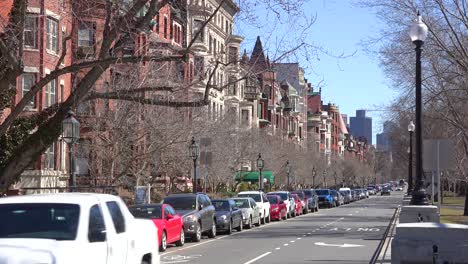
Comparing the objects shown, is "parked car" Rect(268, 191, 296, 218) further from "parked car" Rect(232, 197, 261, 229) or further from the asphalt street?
the asphalt street

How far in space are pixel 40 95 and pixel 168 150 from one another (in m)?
6.98

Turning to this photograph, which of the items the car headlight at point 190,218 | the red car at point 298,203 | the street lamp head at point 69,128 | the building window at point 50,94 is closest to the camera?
the street lamp head at point 69,128

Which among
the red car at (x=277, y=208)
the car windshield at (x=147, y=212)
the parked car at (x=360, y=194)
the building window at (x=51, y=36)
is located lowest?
the parked car at (x=360, y=194)

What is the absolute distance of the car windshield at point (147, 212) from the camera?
2312cm

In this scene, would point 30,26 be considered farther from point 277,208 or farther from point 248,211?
point 277,208

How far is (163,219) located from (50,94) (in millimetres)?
17266

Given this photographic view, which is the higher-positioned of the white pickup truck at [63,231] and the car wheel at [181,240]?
the white pickup truck at [63,231]

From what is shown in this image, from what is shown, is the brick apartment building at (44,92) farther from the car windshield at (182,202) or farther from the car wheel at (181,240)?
the car wheel at (181,240)

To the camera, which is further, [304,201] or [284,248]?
[304,201]

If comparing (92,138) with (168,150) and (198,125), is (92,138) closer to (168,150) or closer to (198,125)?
(168,150)

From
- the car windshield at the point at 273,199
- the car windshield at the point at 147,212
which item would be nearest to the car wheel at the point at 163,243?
the car windshield at the point at 147,212

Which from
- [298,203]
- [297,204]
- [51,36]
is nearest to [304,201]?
[298,203]

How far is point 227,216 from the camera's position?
3133 cm

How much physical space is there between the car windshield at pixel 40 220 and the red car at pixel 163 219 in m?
12.4
